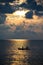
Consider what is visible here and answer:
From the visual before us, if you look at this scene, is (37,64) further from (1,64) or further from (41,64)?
(1,64)

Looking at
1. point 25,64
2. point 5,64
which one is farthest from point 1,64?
point 25,64

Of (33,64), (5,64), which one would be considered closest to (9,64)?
(5,64)

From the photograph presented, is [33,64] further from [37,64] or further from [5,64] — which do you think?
[5,64]

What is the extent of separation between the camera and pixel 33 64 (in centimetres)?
13950

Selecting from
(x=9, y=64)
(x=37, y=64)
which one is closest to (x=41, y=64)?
(x=37, y=64)

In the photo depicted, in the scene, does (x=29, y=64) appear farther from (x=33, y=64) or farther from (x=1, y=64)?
(x=1, y=64)

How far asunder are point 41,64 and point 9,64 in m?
15.3

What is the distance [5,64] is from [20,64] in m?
7.41

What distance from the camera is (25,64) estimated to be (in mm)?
136500

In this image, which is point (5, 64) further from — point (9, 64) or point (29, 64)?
point (29, 64)

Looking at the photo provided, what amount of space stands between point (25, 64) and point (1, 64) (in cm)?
1144

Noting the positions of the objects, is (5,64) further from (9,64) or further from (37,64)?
(37,64)

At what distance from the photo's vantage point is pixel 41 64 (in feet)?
449

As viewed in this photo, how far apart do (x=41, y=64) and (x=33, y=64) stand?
4.57 metres
